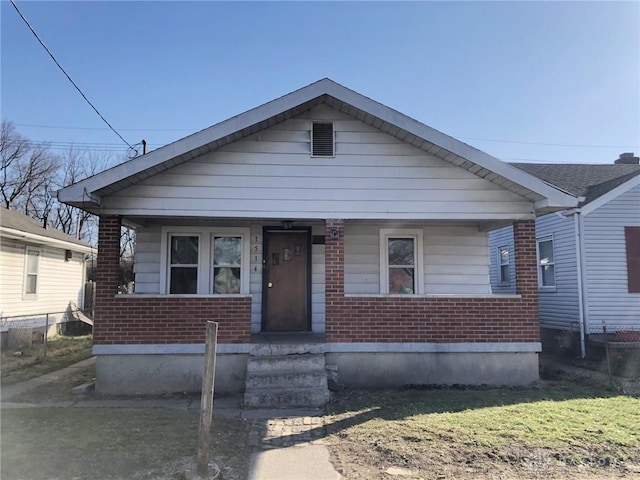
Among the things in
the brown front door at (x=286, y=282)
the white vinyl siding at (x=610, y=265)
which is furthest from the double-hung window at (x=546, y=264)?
the brown front door at (x=286, y=282)

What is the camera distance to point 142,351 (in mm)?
7715

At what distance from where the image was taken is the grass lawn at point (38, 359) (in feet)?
31.0

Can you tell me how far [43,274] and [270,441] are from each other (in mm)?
13180

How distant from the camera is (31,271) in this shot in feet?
48.5

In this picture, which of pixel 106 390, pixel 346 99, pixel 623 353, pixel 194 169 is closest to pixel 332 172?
pixel 346 99

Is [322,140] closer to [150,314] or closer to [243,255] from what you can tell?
[243,255]

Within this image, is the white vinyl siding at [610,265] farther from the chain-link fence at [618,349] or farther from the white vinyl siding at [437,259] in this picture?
the white vinyl siding at [437,259]

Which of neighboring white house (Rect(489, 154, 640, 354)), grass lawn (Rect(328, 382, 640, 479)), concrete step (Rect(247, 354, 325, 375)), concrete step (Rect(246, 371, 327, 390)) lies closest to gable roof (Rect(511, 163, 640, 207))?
neighboring white house (Rect(489, 154, 640, 354))

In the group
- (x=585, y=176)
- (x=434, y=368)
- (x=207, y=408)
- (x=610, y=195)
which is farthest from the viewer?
(x=585, y=176)

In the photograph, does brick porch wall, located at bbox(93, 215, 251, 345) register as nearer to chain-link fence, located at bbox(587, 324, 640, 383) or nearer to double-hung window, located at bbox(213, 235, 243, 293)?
double-hung window, located at bbox(213, 235, 243, 293)

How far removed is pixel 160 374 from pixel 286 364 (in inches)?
82.0

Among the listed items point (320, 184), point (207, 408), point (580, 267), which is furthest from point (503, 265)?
point (207, 408)

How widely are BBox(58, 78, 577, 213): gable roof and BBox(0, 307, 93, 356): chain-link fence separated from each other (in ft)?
19.3

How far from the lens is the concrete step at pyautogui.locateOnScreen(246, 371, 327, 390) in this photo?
7172 mm
